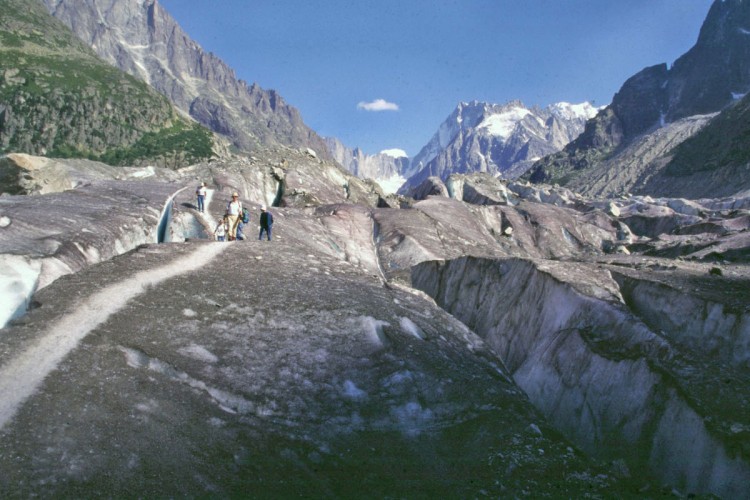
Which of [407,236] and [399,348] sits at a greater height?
[407,236]

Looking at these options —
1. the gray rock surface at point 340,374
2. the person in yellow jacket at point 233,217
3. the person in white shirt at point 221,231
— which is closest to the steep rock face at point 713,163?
the gray rock surface at point 340,374

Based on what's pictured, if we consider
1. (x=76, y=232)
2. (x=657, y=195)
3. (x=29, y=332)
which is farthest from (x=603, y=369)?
(x=657, y=195)

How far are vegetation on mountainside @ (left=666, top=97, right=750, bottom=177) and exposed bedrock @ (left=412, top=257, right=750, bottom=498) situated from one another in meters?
149

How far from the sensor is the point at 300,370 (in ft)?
39.0

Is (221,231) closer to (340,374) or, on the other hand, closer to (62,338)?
(62,338)

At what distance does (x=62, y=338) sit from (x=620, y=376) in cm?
1324

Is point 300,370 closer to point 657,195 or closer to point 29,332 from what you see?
point 29,332

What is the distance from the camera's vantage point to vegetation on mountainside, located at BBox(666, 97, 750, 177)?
474 ft

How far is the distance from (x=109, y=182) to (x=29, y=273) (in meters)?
17.8

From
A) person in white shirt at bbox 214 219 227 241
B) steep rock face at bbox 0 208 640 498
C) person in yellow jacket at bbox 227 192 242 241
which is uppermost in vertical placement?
person in yellow jacket at bbox 227 192 242 241

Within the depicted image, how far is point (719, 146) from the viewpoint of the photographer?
156750 millimetres

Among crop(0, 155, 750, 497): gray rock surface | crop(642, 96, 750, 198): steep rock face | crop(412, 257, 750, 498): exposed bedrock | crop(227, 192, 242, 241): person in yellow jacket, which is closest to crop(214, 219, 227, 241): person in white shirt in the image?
crop(227, 192, 242, 241): person in yellow jacket

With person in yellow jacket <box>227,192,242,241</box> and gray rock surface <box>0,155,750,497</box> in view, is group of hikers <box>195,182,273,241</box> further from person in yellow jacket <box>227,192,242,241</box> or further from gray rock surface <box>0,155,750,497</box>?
gray rock surface <box>0,155,750,497</box>

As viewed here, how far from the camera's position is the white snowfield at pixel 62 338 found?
914cm
